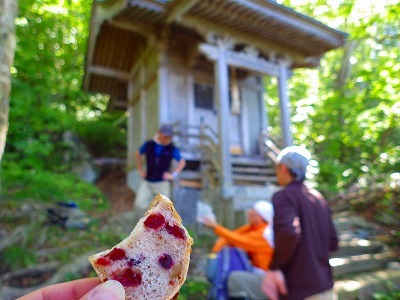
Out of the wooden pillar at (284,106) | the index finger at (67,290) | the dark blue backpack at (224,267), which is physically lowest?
the dark blue backpack at (224,267)

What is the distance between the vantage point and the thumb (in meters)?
1.09

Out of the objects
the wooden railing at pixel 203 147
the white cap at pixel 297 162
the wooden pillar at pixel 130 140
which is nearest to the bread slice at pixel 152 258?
the white cap at pixel 297 162

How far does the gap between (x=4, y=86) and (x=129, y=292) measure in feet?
4.35

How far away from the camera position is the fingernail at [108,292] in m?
1.09

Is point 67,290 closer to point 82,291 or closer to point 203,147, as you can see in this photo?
point 82,291

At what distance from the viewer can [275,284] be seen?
2467 millimetres

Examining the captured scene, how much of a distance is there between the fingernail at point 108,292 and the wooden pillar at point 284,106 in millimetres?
8101

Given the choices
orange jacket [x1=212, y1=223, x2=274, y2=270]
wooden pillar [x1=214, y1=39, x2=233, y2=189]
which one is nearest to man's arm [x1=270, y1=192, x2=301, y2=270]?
orange jacket [x1=212, y1=223, x2=274, y2=270]

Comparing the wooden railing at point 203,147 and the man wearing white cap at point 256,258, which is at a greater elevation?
the wooden railing at point 203,147

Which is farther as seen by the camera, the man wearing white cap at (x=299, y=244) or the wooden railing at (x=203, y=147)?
the wooden railing at (x=203, y=147)

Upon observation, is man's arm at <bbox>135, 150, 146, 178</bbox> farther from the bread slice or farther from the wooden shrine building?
the bread slice

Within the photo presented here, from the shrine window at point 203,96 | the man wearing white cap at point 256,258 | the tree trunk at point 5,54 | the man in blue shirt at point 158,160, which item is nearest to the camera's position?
the tree trunk at point 5,54

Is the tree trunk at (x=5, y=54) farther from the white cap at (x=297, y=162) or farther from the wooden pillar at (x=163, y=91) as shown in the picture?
the wooden pillar at (x=163, y=91)

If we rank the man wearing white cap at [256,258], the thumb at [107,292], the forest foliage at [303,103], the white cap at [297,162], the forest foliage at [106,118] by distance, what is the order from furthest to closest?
the forest foliage at [303,103]
the forest foliage at [106,118]
the man wearing white cap at [256,258]
the white cap at [297,162]
the thumb at [107,292]
